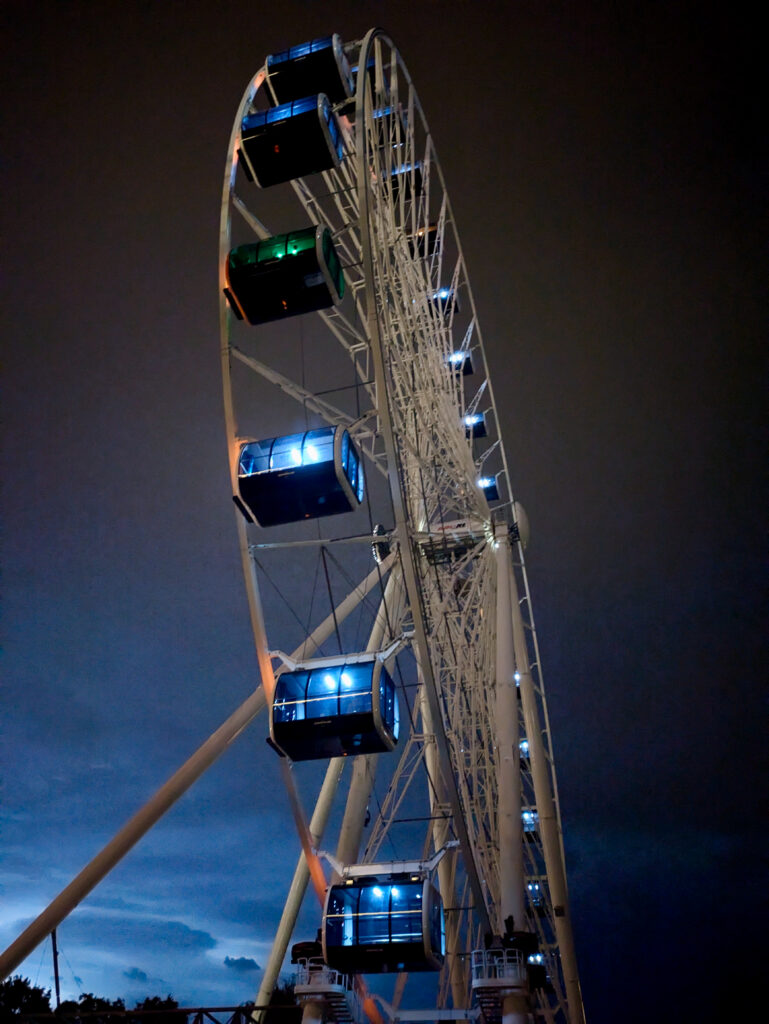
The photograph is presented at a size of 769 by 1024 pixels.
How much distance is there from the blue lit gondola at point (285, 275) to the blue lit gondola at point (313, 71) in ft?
13.0

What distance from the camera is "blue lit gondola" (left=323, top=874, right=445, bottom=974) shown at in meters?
14.2

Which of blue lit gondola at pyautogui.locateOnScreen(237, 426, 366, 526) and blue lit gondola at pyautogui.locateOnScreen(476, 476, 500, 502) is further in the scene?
blue lit gondola at pyautogui.locateOnScreen(476, 476, 500, 502)

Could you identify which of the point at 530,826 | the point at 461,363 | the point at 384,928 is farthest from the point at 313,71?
the point at 530,826

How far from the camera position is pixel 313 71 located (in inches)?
704

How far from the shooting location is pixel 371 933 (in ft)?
47.5

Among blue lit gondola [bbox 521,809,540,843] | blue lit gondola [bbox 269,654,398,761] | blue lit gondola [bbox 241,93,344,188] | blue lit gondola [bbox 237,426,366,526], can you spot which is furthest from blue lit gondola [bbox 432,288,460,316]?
blue lit gondola [bbox 521,809,540,843]

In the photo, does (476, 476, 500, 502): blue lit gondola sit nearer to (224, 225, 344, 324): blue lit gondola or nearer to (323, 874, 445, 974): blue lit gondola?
(224, 225, 344, 324): blue lit gondola

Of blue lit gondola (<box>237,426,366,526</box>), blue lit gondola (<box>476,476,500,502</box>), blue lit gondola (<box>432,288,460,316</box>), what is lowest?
blue lit gondola (<box>237,426,366,526</box>)

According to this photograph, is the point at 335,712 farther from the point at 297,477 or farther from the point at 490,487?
the point at 490,487

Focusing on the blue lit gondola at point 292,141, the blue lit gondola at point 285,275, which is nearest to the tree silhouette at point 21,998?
the blue lit gondola at point 285,275

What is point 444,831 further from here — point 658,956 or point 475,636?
point 658,956

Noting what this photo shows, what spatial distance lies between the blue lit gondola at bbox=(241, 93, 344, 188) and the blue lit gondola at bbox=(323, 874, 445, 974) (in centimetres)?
1351

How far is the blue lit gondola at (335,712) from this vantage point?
14.2 meters

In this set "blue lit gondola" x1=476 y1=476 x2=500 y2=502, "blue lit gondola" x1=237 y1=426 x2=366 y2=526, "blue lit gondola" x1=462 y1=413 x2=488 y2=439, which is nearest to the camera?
"blue lit gondola" x1=237 y1=426 x2=366 y2=526
